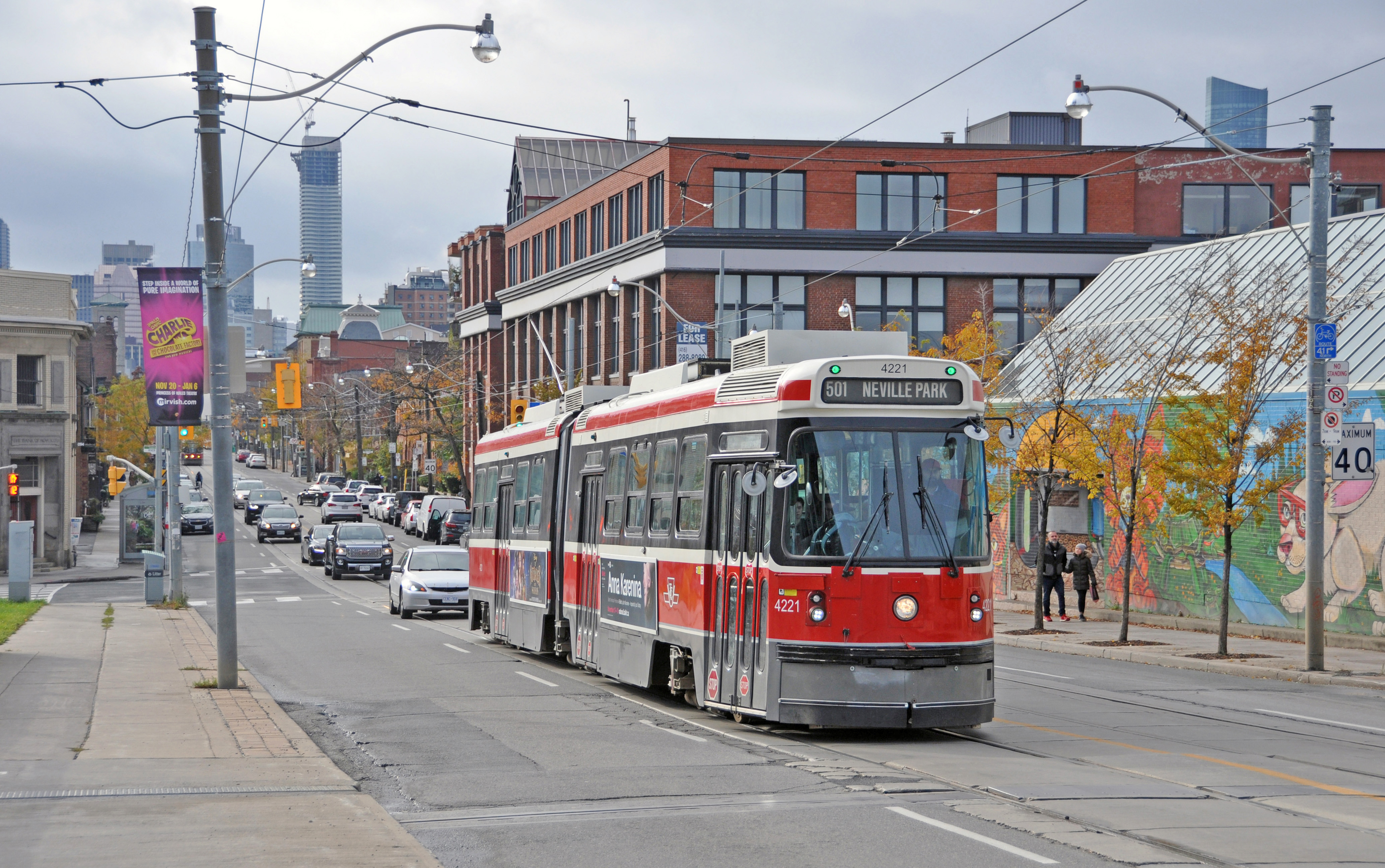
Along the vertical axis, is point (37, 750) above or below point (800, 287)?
below

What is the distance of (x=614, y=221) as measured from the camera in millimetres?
58969

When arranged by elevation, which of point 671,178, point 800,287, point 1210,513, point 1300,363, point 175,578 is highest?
point 671,178

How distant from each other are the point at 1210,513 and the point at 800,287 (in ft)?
102

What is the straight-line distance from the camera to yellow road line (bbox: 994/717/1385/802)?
1021cm

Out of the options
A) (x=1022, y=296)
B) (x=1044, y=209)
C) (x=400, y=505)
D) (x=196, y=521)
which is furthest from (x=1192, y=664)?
(x=196, y=521)

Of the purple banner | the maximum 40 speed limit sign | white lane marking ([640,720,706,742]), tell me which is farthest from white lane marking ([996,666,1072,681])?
the purple banner

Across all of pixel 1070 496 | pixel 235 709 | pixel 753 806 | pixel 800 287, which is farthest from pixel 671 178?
pixel 753 806

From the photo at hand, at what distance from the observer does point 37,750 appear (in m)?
11.8

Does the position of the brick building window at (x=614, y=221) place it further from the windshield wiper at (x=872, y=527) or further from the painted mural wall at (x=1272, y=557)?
the windshield wiper at (x=872, y=527)

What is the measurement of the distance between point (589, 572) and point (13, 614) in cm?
1726

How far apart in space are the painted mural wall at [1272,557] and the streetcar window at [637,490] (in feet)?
35.1

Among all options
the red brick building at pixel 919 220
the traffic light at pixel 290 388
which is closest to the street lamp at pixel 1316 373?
the traffic light at pixel 290 388

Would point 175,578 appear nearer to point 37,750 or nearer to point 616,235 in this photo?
point 37,750

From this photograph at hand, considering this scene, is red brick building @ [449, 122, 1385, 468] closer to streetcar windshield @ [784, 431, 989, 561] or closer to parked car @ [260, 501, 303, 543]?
parked car @ [260, 501, 303, 543]
